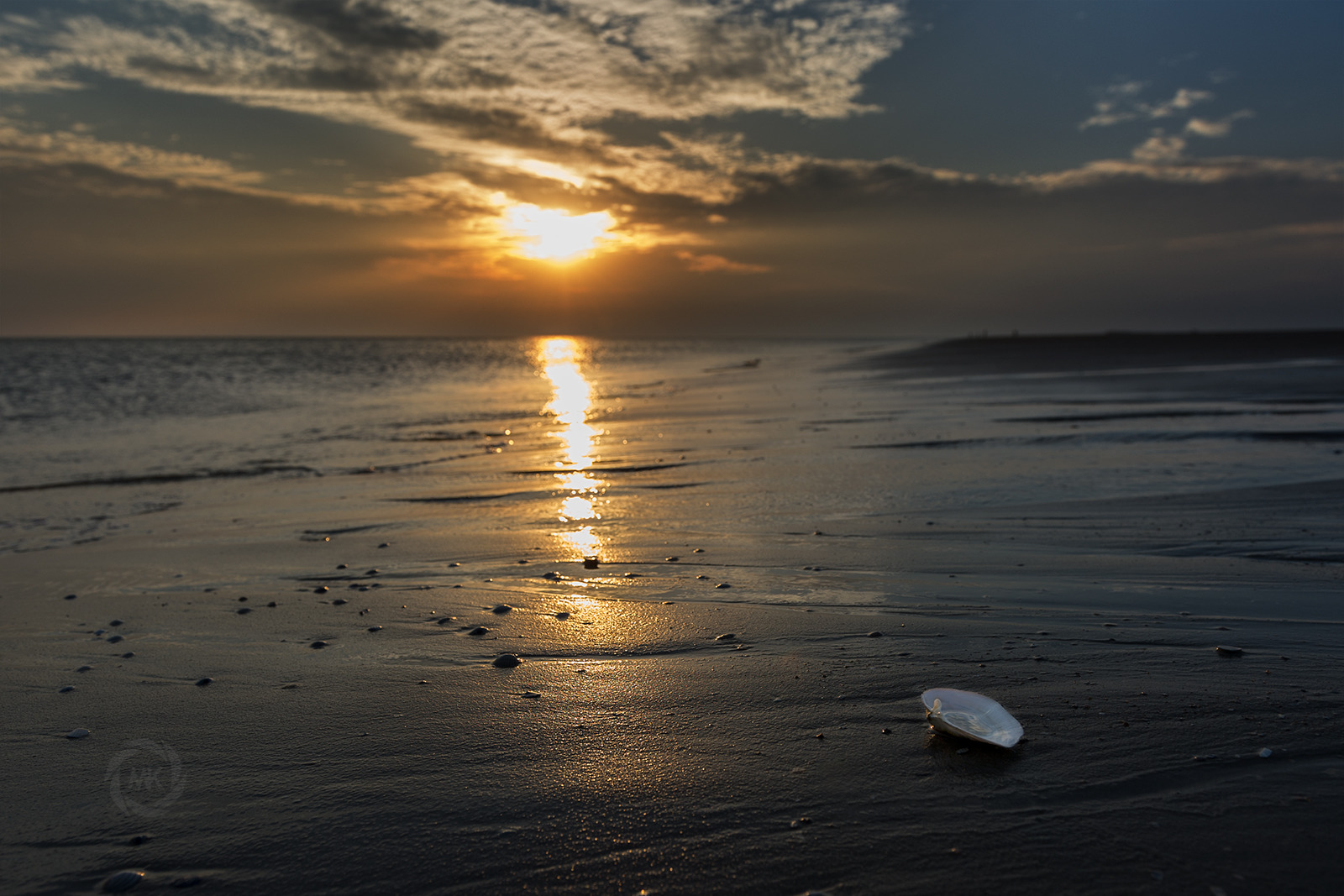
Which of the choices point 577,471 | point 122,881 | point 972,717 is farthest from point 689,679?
point 577,471

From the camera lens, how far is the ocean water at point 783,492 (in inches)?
219

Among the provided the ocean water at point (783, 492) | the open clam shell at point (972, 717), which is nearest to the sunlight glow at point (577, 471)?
the ocean water at point (783, 492)

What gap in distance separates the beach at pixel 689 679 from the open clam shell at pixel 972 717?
7 cm

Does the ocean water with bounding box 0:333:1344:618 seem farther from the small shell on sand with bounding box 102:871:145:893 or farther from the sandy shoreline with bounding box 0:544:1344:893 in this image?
the small shell on sand with bounding box 102:871:145:893

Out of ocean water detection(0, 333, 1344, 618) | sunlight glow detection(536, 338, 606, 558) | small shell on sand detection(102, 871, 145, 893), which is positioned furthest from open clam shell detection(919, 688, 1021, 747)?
sunlight glow detection(536, 338, 606, 558)

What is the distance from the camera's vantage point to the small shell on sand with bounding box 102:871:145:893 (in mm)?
2453

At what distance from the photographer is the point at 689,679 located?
3871 millimetres

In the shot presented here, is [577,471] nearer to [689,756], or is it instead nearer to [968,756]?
[689,756]

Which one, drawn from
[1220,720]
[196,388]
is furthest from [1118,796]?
[196,388]

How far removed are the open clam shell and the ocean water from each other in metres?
1.66

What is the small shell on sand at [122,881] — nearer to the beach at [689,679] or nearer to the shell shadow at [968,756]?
the beach at [689,679]

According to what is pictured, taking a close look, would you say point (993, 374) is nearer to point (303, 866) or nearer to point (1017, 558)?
point (1017, 558)

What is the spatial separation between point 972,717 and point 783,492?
219 inches

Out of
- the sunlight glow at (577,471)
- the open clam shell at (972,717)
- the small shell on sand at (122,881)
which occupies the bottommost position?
the sunlight glow at (577,471)
